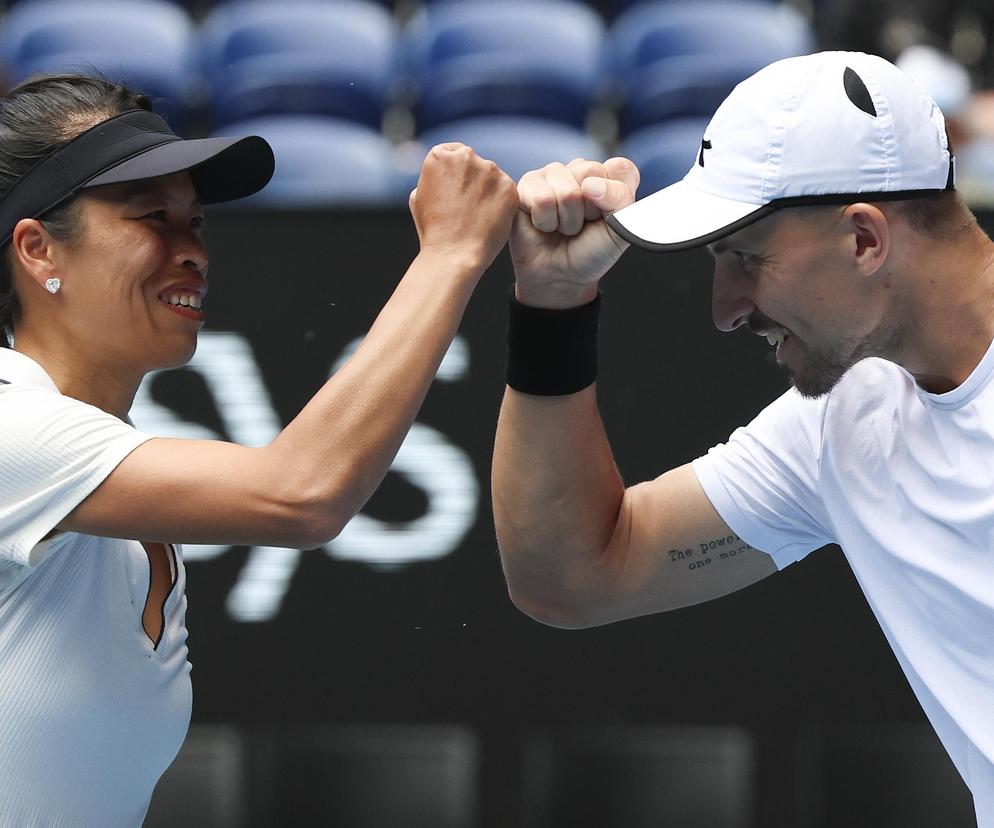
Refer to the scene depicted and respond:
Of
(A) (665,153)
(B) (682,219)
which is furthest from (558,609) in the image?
(A) (665,153)

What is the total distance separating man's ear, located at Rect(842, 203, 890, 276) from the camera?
1.91m

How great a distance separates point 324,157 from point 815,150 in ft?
10.2

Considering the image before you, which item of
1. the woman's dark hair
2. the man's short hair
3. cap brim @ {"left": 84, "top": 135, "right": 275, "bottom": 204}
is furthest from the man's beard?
the woman's dark hair

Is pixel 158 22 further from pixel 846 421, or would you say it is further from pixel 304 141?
pixel 846 421

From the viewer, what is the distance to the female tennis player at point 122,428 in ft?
5.57

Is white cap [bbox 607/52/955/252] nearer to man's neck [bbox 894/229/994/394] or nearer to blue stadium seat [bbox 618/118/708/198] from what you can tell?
man's neck [bbox 894/229/994/394]

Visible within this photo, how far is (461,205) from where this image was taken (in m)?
1.90

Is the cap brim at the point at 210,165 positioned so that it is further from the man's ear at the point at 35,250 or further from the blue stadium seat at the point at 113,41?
the blue stadium seat at the point at 113,41

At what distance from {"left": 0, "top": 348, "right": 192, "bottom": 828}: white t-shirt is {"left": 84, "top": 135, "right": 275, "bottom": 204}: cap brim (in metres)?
0.26

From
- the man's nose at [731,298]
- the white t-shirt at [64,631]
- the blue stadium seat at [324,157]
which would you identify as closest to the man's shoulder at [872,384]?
the man's nose at [731,298]

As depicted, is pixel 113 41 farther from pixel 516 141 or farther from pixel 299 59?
pixel 516 141

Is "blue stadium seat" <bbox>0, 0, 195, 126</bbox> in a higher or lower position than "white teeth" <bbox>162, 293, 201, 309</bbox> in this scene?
lower

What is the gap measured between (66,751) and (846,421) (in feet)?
3.54

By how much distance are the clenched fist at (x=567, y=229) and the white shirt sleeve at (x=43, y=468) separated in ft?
2.14
